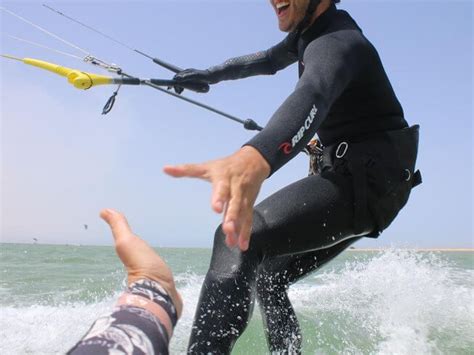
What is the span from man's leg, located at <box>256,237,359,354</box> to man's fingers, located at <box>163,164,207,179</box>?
150cm

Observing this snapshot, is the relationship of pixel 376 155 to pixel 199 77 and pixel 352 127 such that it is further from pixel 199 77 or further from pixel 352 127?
pixel 199 77

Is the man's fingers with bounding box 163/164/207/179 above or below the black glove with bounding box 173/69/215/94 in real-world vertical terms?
below

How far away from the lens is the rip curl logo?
1.68m

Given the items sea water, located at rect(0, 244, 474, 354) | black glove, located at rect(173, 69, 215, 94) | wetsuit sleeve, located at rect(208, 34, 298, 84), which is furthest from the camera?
sea water, located at rect(0, 244, 474, 354)

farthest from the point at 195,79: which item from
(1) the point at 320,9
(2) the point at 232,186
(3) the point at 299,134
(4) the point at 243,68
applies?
(2) the point at 232,186

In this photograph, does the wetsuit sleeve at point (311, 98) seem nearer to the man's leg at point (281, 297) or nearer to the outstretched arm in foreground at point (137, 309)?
the outstretched arm in foreground at point (137, 309)

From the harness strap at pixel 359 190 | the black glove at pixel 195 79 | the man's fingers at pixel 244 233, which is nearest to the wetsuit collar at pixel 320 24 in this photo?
the harness strap at pixel 359 190

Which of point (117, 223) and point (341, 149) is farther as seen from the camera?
point (341, 149)

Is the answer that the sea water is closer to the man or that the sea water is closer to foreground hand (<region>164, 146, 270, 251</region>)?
the man

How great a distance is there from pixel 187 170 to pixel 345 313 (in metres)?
6.23

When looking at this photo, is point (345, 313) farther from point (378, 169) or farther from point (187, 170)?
point (187, 170)

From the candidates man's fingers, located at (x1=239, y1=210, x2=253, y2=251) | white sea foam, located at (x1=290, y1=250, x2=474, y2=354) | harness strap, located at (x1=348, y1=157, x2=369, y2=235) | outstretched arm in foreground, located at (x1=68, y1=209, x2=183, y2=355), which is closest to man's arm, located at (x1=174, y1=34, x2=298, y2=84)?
harness strap, located at (x1=348, y1=157, x2=369, y2=235)

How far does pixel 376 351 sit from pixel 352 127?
3006 millimetres

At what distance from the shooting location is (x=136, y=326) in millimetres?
1034
